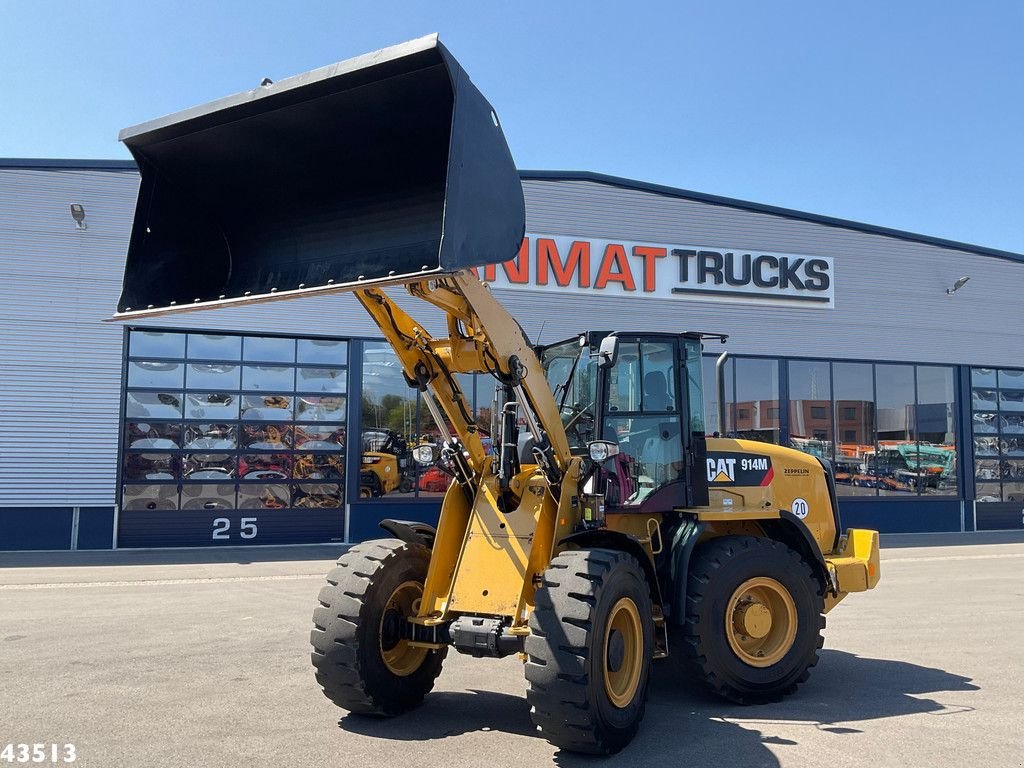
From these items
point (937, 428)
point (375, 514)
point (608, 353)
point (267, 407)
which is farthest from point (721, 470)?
point (937, 428)

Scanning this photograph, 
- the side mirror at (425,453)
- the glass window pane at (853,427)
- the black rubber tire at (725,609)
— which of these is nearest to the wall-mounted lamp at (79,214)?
the side mirror at (425,453)

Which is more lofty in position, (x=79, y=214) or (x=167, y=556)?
(x=79, y=214)

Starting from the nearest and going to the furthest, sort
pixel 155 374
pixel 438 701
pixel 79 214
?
pixel 438 701 → pixel 79 214 → pixel 155 374

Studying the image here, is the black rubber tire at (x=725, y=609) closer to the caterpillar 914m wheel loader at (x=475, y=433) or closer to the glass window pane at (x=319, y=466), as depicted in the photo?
the caterpillar 914m wheel loader at (x=475, y=433)

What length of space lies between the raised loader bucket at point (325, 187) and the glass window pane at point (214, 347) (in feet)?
41.0

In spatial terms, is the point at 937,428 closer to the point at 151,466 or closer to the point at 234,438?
the point at 234,438

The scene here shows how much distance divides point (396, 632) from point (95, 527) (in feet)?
43.7

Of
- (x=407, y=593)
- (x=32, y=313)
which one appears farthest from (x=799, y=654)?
(x=32, y=313)

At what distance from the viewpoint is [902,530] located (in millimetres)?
21953

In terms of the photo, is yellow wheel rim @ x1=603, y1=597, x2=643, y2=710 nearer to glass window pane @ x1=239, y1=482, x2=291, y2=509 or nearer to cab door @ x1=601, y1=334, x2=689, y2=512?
cab door @ x1=601, y1=334, x2=689, y2=512

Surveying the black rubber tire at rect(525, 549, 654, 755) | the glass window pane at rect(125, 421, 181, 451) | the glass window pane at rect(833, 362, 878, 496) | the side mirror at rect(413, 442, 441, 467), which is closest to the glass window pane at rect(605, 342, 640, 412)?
the side mirror at rect(413, 442, 441, 467)

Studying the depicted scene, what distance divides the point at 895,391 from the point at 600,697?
64.3 feet

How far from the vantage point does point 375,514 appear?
18609 mm

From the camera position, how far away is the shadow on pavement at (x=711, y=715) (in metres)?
5.35
